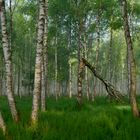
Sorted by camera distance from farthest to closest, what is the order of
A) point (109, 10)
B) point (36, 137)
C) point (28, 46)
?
1. point (28, 46)
2. point (109, 10)
3. point (36, 137)

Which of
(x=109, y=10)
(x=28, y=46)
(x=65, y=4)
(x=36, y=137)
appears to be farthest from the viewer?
(x=28, y=46)

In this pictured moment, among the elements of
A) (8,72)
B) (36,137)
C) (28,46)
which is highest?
(28,46)

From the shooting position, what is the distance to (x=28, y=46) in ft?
171

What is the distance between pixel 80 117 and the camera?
1070 centimetres

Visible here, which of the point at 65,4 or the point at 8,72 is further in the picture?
the point at 65,4

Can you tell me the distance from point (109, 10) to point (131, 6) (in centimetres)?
216

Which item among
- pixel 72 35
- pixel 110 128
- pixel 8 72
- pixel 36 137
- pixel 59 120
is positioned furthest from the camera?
pixel 72 35

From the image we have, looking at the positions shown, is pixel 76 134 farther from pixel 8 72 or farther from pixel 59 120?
pixel 8 72

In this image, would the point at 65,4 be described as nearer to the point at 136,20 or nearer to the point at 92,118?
the point at 136,20

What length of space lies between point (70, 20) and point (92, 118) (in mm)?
30493

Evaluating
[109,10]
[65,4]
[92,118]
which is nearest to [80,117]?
[92,118]

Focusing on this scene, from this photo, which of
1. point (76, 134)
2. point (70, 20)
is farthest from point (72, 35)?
point (76, 134)

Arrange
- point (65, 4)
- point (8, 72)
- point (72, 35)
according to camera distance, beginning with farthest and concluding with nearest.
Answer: point (72, 35) → point (65, 4) → point (8, 72)

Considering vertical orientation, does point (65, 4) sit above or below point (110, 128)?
above
